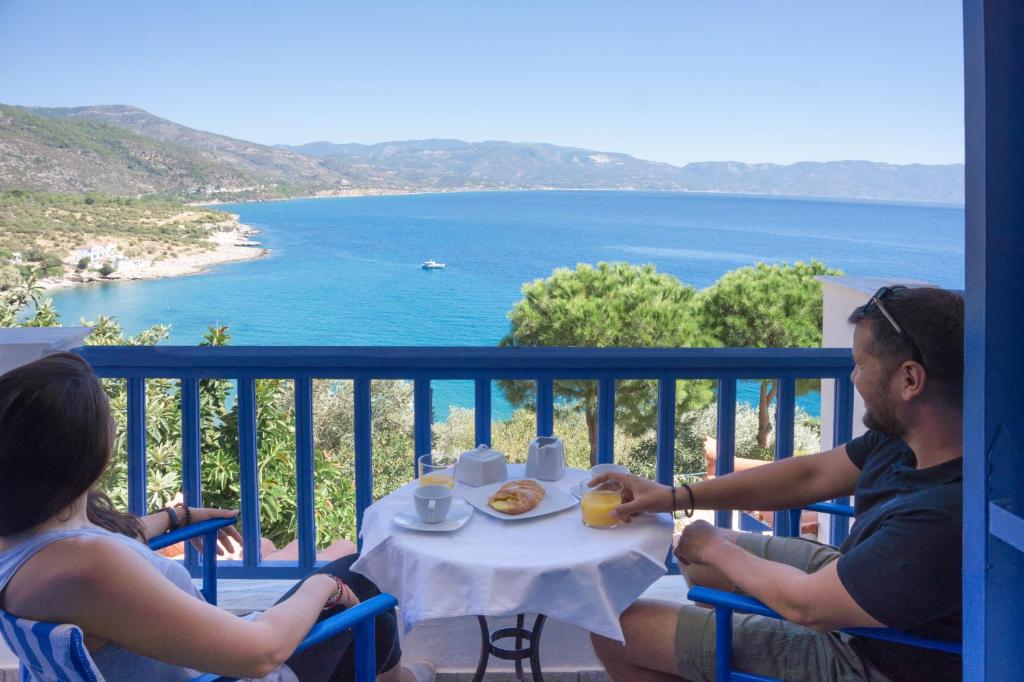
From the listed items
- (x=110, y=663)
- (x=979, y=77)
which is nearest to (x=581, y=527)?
(x=110, y=663)

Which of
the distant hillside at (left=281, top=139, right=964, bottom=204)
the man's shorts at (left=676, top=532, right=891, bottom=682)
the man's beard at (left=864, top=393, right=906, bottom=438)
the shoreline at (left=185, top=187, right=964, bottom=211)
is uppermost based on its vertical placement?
the distant hillside at (left=281, top=139, right=964, bottom=204)

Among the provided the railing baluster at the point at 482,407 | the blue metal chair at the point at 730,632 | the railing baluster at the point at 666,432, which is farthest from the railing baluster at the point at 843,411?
the blue metal chair at the point at 730,632

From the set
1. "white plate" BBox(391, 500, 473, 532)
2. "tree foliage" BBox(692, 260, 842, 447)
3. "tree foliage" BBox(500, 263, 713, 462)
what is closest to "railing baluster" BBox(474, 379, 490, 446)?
"white plate" BBox(391, 500, 473, 532)

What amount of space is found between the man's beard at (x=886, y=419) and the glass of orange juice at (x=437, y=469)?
919 millimetres

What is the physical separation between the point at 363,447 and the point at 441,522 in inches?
42.4

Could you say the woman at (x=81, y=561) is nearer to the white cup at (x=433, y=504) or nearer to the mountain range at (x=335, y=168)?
the white cup at (x=433, y=504)

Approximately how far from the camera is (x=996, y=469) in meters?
1.05

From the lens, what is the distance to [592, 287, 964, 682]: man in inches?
57.5

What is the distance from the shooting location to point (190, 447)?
290 cm

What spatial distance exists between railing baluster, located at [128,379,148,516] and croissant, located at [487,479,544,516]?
1463 mm

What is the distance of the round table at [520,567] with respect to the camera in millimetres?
1648

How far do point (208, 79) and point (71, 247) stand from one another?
20.5 metres

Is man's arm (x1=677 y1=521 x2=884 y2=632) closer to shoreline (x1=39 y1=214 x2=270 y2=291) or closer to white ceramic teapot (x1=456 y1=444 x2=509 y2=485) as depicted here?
white ceramic teapot (x1=456 y1=444 x2=509 y2=485)

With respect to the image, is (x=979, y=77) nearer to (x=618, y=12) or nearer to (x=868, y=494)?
(x=868, y=494)
